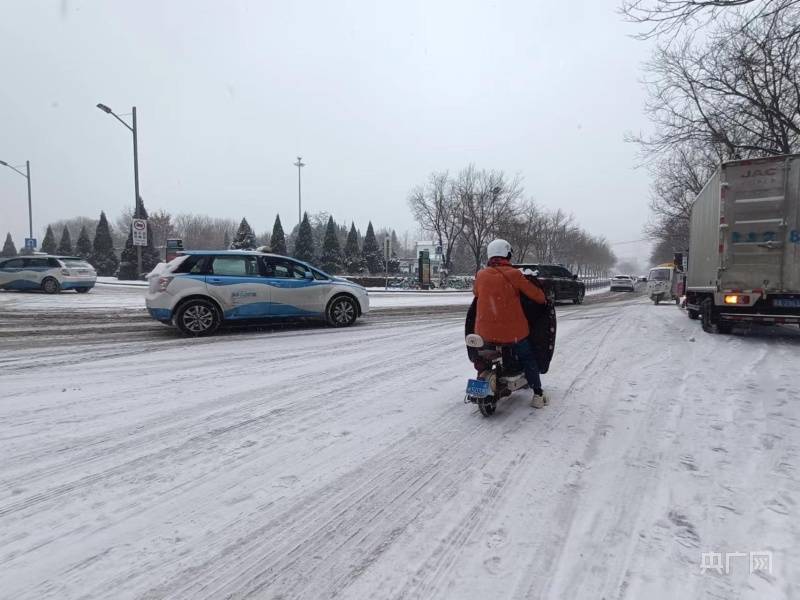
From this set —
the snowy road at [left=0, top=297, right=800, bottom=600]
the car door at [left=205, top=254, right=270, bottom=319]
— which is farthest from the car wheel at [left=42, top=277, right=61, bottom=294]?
the snowy road at [left=0, top=297, right=800, bottom=600]

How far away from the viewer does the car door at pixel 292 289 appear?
9633 mm

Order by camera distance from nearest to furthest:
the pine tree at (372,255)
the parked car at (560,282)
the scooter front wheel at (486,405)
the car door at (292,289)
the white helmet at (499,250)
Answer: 1. the scooter front wheel at (486,405)
2. the white helmet at (499,250)
3. the car door at (292,289)
4. the parked car at (560,282)
5. the pine tree at (372,255)


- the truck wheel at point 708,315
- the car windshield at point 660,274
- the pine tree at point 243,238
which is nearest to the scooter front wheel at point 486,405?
the truck wheel at point 708,315

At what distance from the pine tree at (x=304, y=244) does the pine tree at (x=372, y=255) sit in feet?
22.9

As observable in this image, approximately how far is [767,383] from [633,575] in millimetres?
4521

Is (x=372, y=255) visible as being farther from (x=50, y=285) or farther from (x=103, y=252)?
(x=50, y=285)

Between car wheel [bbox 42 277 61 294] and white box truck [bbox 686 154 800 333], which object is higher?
white box truck [bbox 686 154 800 333]

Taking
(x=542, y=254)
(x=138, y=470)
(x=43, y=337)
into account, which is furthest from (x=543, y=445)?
(x=542, y=254)

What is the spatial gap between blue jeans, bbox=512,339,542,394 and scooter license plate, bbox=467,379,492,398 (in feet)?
1.88

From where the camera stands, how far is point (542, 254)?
57750 mm

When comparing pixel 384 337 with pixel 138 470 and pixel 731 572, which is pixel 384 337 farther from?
pixel 731 572

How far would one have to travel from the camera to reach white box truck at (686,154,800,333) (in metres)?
8.09

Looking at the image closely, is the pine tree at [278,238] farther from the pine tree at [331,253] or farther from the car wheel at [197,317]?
the car wheel at [197,317]

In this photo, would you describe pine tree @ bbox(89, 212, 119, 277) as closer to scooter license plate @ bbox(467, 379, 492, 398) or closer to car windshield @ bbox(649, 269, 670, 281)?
car windshield @ bbox(649, 269, 670, 281)
